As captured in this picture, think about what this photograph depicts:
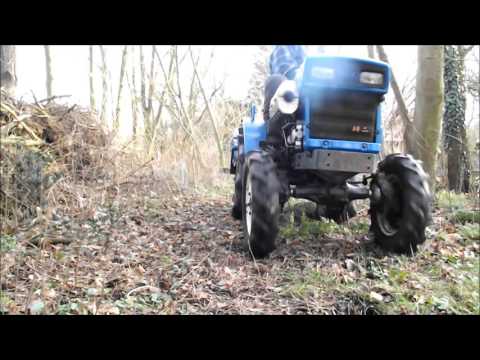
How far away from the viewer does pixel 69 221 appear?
15.2ft

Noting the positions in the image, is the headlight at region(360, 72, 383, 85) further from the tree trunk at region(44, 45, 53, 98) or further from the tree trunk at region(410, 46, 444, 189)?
the tree trunk at region(44, 45, 53, 98)

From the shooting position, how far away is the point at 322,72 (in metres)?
3.85

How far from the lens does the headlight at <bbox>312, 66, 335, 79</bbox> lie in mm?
3846

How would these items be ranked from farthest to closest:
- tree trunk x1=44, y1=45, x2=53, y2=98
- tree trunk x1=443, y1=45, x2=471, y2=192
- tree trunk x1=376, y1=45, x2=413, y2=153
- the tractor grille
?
tree trunk x1=44, y1=45, x2=53, y2=98, tree trunk x1=443, y1=45, x2=471, y2=192, tree trunk x1=376, y1=45, x2=413, y2=153, the tractor grille

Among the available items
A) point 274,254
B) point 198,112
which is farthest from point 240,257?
point 198,112

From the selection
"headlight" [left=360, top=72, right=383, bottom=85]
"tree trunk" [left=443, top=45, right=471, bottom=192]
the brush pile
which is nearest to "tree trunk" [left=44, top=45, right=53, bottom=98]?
the brush pile

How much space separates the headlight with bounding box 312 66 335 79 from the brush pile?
9.33 feet

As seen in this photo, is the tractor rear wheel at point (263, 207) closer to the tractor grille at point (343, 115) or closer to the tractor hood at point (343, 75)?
the tractor grille at point (343, 115)

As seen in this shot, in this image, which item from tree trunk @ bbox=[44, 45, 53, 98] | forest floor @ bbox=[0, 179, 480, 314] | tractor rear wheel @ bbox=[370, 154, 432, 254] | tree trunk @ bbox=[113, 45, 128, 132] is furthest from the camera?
tree trunk @ bbox=[44, 45, 53, 98]

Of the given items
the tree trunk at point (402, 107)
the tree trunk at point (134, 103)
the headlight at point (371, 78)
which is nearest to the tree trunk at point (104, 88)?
the tree trunk at point (134, 103)

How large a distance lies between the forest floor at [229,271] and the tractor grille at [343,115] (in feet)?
3.61

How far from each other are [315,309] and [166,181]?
16.1 feet

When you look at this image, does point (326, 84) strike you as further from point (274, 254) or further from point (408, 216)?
point (274, 254)

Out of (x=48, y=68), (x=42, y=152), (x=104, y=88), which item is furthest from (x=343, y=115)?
(x=48, y=68)
